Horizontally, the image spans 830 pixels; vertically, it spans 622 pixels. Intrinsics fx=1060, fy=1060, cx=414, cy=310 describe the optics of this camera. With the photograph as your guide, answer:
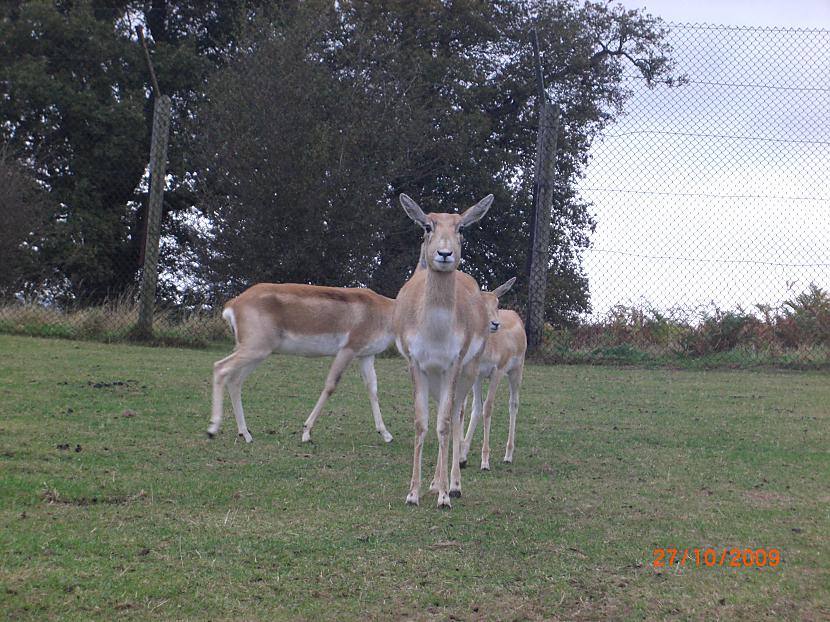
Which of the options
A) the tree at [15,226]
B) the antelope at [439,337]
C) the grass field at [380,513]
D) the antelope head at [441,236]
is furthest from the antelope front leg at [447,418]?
the tree at [15,226]

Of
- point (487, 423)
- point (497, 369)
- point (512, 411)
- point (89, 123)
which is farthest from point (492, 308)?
point (89, 123)

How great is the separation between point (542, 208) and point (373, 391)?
219 inches

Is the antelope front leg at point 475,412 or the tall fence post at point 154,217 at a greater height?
the tall fence post at point 154,217

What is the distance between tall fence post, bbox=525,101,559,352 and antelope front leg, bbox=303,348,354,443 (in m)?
4.95

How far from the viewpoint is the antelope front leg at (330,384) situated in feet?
25.2

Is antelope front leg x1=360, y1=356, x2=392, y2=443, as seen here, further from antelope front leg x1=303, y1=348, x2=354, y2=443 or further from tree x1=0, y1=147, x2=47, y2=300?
tree x1=0, y1=147, x2=47, y2=300

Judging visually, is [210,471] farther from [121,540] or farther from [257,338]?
[257,338]

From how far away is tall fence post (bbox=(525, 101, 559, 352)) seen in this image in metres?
13.2

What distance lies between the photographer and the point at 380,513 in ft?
17.4

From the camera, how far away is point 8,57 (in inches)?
945

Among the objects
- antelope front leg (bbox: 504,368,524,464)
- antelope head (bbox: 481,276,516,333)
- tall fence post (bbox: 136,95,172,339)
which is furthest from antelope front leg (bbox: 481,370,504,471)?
tall fence post (bbox: 136,95,172,339)

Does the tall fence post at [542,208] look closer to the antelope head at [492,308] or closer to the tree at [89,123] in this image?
the antelope head at [492,308]

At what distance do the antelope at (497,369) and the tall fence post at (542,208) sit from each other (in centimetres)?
538

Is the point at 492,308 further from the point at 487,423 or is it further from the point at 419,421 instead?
the point at 419,421
